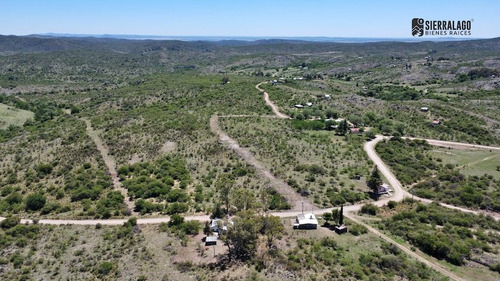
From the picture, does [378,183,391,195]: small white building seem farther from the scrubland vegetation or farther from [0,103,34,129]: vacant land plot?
[0,103,34,129]: vacant land plot

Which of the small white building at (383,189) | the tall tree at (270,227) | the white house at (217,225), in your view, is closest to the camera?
the tall tree at (270,227)

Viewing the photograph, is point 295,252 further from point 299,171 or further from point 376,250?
point 299,171

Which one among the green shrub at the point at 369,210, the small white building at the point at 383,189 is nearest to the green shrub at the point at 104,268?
the green shrub at the point at 369,210

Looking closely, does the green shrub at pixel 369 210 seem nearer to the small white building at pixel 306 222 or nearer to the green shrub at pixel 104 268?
the small white building at pixel 306 222

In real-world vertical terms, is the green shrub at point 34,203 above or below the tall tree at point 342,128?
below

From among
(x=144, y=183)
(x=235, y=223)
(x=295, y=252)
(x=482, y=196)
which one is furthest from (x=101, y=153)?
(x=482, y=196)

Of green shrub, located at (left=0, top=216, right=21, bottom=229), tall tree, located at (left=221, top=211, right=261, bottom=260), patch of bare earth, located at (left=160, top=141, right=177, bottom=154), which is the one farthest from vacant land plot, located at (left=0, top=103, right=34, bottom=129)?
tall tree, located at (left=221, top=211, right=261, bottom=260)

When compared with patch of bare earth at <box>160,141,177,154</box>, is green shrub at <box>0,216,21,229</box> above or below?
below

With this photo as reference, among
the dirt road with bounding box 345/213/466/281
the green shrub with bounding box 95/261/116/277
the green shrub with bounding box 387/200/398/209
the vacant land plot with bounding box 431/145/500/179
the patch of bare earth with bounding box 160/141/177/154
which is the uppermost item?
the patch of bare earth with bounding box 160/141/177/154

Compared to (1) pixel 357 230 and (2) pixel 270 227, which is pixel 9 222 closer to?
(2) pixel 270 227
